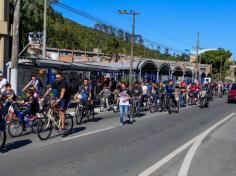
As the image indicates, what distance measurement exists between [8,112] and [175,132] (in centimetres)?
601

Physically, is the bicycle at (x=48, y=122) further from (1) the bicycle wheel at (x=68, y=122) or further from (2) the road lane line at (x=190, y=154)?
(2) the road lane line at (x=190, y=154)

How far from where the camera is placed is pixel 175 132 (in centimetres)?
1642

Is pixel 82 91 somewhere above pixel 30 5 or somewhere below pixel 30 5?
below

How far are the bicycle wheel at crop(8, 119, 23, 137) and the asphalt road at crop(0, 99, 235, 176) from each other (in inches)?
13.4

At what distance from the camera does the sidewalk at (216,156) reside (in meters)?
9.40

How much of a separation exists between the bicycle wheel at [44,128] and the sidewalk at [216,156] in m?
4.13

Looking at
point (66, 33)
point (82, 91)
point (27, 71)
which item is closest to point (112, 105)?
point (27, 71)

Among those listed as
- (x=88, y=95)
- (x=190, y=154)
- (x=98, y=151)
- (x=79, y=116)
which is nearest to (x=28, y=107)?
(x=98, y=151)

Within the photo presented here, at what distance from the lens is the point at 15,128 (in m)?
13.5

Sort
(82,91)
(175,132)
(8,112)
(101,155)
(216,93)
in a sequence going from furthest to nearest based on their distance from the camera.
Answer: (216,93) → (82,91) → (175,132) → (8,112) → (101,155)

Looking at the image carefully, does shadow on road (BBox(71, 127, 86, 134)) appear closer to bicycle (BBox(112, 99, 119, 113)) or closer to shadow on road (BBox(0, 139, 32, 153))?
shadow on road (BBox(0, 139, 32, 153))

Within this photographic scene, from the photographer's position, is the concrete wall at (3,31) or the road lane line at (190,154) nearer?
the road lane line at (190,154)

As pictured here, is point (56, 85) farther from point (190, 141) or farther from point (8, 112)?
point (190, 141)

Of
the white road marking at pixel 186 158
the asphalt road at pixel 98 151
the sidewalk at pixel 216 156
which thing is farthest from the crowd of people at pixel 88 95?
the sidewalk at pixel 216 156
